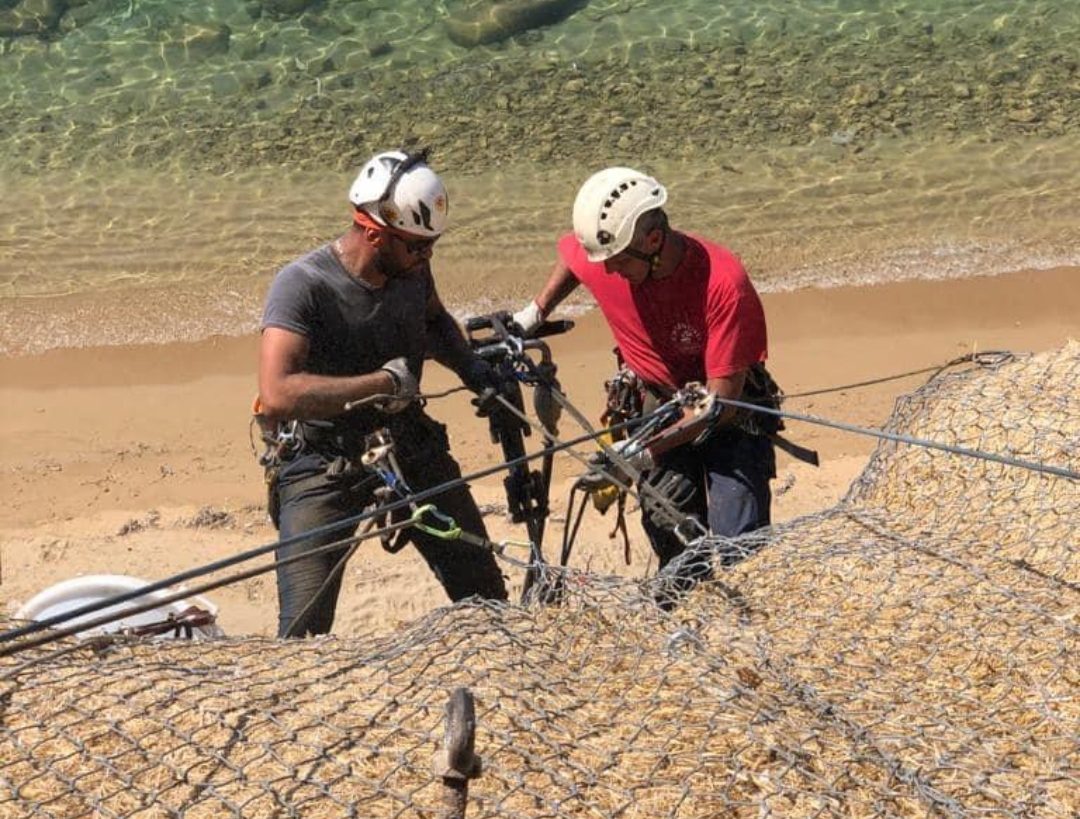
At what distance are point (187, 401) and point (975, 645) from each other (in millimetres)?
6700

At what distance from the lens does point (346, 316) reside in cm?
540

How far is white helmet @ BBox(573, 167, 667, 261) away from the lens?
528 cm

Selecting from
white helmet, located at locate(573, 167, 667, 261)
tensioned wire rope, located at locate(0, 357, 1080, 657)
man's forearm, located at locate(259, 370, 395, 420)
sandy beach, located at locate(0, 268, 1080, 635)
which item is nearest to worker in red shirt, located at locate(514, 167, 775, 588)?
white helmet, located at locate(573, 167, 667, 261)

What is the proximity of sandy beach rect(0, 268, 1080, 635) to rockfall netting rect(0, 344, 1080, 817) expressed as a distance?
255cm

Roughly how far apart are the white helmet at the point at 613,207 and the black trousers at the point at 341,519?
112cm

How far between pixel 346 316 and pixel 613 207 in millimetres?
1124

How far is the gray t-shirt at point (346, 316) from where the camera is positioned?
5.25 m

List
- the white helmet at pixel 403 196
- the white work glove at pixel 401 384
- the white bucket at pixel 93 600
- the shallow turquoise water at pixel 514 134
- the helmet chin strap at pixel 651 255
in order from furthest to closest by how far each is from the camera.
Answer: the shallow turquoise water at pixel 514 134 → the white bucket at pixel 93 600 → the helmet chin strap at pixel 651 255 → the white work glove at pixel 401 384 → the white helmet at pixel 403 196

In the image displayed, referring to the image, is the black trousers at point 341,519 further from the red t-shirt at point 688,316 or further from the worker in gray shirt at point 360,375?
the red t-shirt at point 688,316

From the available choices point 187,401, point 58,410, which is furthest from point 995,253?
point 58,410

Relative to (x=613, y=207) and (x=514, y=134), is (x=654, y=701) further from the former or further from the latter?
(x=514, y=134)

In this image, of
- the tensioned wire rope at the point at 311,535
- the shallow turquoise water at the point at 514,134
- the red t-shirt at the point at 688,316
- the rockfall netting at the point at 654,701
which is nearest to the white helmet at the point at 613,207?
the red t-shirt at the point at 688,316

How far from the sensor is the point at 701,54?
50.9 feet

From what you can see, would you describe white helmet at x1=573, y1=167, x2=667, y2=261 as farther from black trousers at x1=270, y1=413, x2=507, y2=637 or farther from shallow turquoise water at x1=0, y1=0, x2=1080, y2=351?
shallow turquoise water at x1=0, y1=0, x2=1080, y2=351
